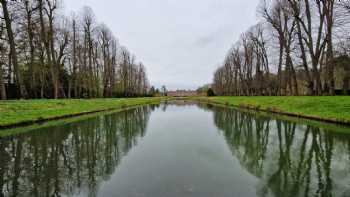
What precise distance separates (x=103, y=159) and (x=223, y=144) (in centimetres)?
349

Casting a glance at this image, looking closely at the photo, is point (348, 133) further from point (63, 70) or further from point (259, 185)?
point (63, 70)

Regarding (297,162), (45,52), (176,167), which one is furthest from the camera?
(45,52)

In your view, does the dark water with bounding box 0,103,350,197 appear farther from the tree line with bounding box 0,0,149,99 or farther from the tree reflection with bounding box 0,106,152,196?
the tree line with bounding box 0,0,149,99

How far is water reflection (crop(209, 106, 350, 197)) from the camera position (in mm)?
3299

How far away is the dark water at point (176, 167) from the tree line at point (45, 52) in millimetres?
13973

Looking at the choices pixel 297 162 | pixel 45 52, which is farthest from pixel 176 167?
pixel 45 52

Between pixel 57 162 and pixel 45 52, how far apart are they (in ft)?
99.1

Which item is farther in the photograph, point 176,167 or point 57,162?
point 57,162

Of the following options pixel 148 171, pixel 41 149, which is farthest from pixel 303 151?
pixel 41 149

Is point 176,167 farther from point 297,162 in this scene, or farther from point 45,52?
point 45,52

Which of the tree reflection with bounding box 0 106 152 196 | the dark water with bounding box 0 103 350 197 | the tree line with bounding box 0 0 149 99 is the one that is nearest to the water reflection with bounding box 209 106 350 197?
the dark water with bounding box 0 103 350 197

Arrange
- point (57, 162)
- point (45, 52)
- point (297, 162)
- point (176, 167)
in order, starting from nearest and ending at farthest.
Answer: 1. point (176, 167)
2. point (297, 162)
3. point (57, 162)
4. point (45, 52)

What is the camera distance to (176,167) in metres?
4.45

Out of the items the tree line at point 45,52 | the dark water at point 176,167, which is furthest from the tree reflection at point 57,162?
the tree line at point 45,52
